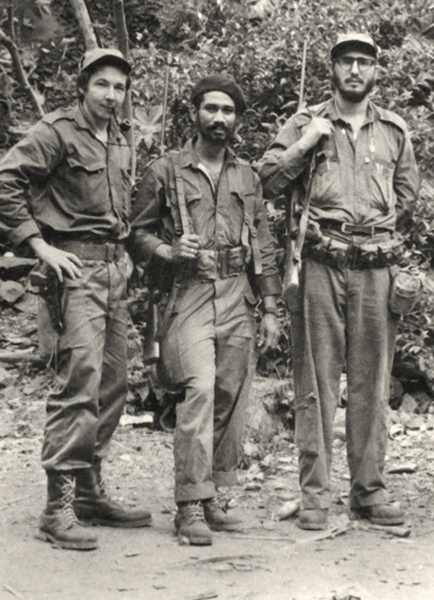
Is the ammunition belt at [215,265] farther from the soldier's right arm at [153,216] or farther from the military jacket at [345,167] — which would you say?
the military jacket at [345,167]

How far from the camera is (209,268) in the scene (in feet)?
17.1

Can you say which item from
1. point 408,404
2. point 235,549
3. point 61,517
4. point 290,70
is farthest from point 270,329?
point 290,70

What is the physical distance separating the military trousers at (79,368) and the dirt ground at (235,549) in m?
0.48

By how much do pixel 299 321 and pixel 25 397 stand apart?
3.89 metres

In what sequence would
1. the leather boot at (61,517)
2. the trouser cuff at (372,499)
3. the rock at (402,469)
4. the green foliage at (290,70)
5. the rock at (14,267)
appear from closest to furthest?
the leather boot at (61,517), the trouser cuff at (372,499), the rock at (402,469), the green foliage at (290,70), the rock at (14,267)

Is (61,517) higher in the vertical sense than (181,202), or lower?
lower

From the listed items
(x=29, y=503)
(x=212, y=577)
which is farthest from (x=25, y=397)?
(x=212, y=577)

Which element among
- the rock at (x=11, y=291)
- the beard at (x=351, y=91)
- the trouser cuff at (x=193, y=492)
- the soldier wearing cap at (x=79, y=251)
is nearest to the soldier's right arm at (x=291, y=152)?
the beard at (x=351, y=91)

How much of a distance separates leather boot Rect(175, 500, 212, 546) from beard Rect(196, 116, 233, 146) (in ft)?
6.12

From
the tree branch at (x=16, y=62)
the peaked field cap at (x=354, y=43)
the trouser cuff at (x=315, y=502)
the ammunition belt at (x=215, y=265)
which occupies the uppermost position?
the tree branch at (x=16, y=62)

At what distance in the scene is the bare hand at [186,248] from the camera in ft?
16.7

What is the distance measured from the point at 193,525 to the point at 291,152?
2003 millimetres

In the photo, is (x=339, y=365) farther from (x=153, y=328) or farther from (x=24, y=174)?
(x=24, y=174)

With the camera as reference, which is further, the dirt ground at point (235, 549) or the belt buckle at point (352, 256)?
A: the belt buckle at point (352, 256)
